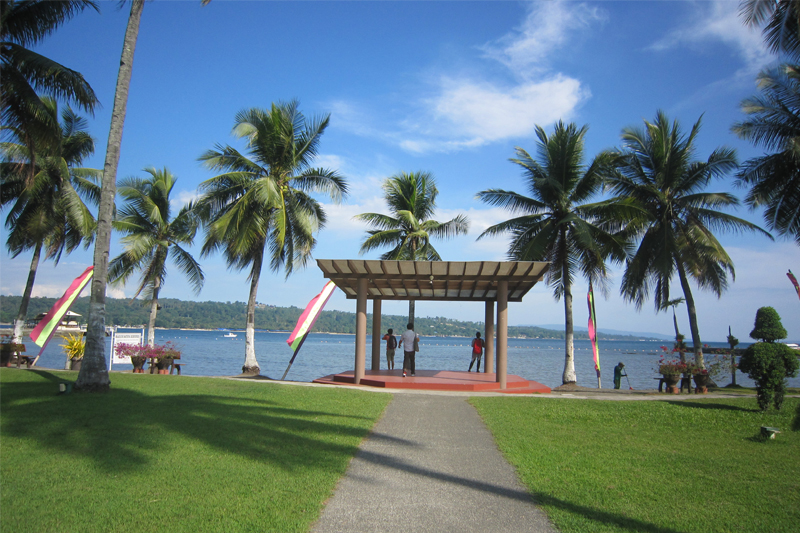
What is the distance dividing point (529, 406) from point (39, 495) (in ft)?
32.0

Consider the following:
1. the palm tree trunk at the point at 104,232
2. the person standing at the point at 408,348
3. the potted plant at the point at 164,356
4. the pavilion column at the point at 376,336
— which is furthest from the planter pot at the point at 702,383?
the potted plant at the point at 164,356

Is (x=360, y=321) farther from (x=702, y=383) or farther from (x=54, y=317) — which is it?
(x=702, y=383)

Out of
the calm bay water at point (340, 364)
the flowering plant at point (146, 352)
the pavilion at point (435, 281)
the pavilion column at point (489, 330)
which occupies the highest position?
the pavilion at point (435, 281)

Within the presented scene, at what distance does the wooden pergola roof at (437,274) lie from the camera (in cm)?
1474

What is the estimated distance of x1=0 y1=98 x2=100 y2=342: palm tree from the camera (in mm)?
19641

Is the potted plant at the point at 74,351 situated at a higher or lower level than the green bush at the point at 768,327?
lower

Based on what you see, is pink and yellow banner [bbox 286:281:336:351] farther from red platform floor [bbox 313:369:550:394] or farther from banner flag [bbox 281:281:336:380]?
red platform floor [bbox 313:369:550:394]

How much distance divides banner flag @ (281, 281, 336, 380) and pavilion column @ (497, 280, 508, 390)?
581cm

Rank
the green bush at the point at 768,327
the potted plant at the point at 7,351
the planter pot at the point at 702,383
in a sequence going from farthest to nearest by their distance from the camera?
the potted plant at the point at 7,351
the planter pot at the point at 702,383
the green bush at the point at 768,327

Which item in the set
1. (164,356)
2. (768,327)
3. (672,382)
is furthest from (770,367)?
(164,356)

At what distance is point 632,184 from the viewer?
20.9 m

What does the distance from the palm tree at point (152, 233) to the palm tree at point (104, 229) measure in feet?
41.9

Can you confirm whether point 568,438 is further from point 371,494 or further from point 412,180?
point 412,180

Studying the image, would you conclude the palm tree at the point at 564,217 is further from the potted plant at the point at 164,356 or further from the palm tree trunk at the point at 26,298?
the palm tree trunk at the point at 26,298
